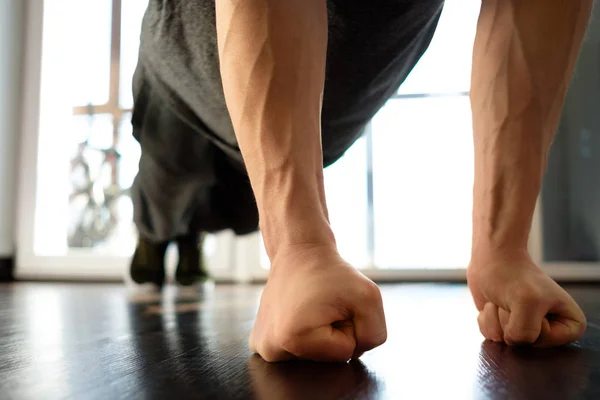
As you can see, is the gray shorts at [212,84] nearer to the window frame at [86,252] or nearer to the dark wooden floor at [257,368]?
the dark wooden floor at [257,368]

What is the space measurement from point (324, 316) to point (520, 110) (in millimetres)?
288

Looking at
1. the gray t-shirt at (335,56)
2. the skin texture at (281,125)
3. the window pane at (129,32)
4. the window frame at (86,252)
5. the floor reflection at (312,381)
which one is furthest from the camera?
the window pane at (129,32)

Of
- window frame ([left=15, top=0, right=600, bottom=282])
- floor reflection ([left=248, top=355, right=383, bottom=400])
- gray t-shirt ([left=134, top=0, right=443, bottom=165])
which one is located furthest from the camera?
window frame ([left=15, top=0, right=600, bottom=282])

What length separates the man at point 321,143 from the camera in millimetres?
427

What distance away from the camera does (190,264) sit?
168 cm

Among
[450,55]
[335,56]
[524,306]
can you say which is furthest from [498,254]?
[450,55]

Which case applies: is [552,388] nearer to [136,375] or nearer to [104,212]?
[136,375]

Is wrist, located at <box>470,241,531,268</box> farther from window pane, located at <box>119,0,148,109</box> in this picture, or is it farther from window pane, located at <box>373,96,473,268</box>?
window pane, located at <box>119,0,148,109</box>

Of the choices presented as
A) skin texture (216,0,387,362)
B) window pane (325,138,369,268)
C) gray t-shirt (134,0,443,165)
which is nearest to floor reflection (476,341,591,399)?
skin texture (216,0,387,362)

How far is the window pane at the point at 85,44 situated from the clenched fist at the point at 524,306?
2456 millimetres

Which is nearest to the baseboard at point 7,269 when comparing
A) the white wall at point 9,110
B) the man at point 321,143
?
the white wall at point 9,110

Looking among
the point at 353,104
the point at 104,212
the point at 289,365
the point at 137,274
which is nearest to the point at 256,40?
the point at 289,365

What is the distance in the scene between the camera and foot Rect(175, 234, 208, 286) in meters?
1.67

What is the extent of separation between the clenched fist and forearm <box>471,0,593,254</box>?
0.08 feet
